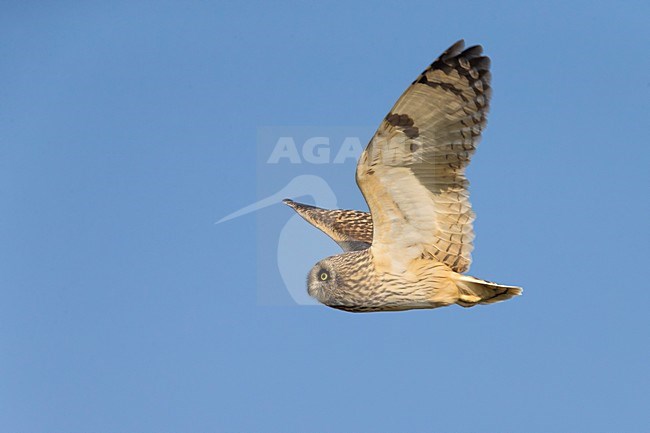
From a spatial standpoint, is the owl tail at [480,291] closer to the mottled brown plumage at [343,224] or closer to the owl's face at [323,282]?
the owl's face at [323,282]

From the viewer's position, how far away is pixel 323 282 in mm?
8594

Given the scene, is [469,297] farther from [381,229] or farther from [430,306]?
[381,229]

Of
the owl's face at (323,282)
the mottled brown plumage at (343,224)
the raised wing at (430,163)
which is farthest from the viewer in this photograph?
the mottled brown plumage at (343,224)

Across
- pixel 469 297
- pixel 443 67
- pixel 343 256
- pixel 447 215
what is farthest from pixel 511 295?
pixel 443 67

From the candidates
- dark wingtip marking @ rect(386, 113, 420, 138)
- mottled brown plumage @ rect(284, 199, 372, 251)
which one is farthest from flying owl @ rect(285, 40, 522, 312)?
mottled brown plumage @ rect(284, 199, 372, 251)

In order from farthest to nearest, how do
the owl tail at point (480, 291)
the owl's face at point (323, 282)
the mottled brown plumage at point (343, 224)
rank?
the mottled brown plumage at point (343, 224) < the owl's face at point (323, 282) < the owl tail at point (480, 291)

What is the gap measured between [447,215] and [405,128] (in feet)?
3.21

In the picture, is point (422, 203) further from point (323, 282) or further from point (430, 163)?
point (323, 282)

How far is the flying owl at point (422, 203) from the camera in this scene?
24.7 ft

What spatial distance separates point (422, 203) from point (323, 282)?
117cm

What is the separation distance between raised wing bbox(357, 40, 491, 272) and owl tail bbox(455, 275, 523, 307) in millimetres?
137

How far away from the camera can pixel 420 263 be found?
845 centimetres

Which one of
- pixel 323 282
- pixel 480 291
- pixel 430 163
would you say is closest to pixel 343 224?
pixel 323 282

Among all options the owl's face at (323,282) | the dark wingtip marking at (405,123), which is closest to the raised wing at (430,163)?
the dark wingtip marking at (405,123)
